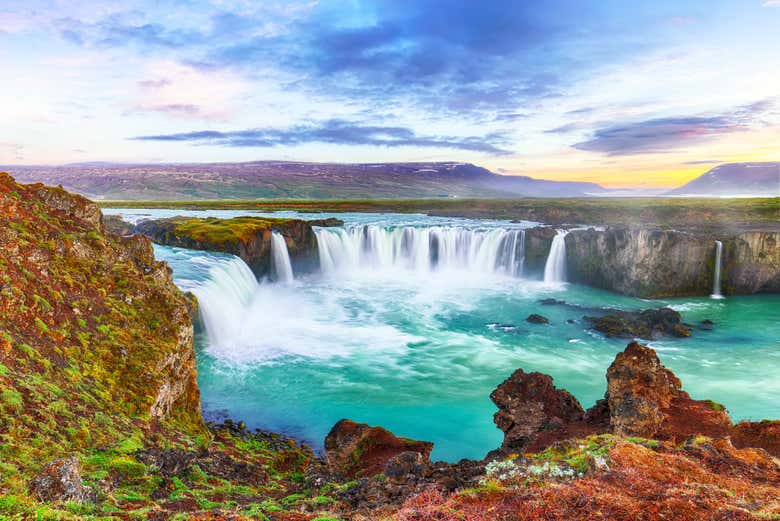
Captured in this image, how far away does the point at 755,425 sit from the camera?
40.6 feet

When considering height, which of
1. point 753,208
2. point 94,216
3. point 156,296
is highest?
point 753,208

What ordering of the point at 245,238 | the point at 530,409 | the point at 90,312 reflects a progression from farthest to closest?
the point at 245,238, the point at 530,409, the point at 90,312

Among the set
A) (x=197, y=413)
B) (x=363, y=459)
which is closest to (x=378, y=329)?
(x=197, y=413)

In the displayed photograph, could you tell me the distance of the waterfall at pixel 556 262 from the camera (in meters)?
49.8

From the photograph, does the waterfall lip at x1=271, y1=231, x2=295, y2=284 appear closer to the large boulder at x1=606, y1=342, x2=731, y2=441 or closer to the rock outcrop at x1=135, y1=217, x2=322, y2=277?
the rock outcrop at x1=135, y1=217, x2=322, y2=277

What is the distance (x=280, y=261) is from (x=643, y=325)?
1443 inches

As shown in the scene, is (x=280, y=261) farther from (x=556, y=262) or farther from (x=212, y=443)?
(x=212, y=443)

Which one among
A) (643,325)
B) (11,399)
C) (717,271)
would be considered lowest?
(643,325)

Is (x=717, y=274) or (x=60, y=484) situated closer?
(x=60, y=484)

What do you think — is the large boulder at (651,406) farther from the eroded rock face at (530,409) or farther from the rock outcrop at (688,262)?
the rock outcrop at (688,262)

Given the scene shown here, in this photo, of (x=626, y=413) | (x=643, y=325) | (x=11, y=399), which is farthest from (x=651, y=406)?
(x=643, y=325)

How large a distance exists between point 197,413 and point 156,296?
15.5 feet

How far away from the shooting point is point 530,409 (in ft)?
49.8

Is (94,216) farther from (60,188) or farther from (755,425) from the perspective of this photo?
(755,425)
